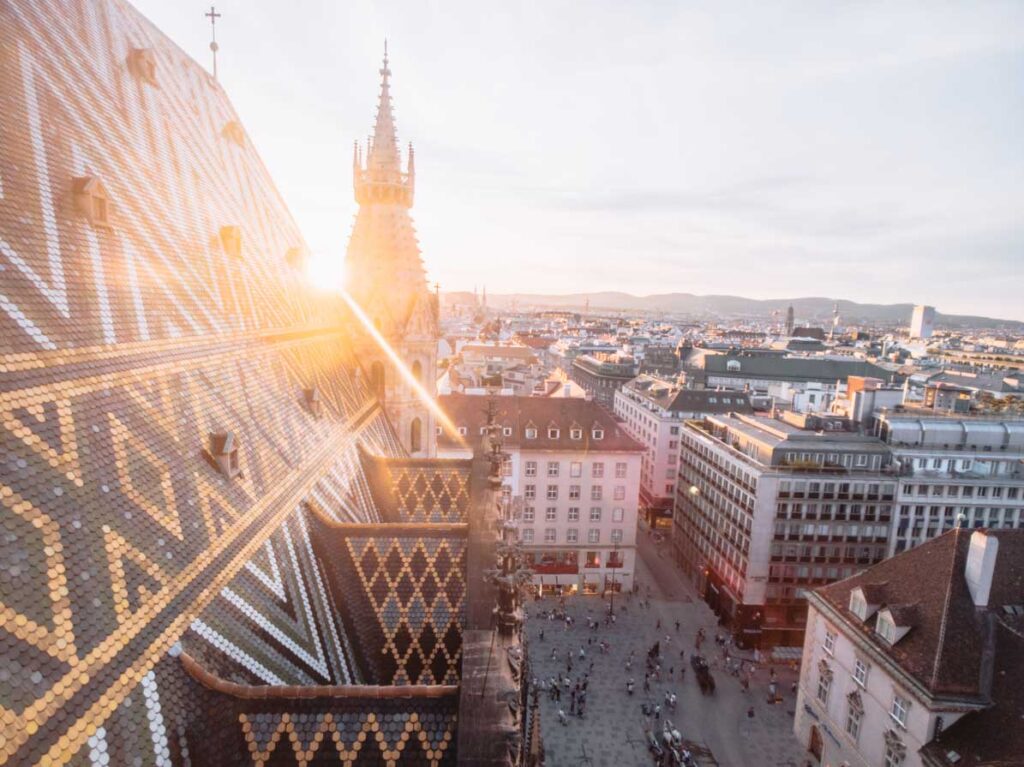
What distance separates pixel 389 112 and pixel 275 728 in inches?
1249

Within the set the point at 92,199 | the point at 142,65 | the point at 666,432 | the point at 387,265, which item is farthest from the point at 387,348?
the point at 666,432

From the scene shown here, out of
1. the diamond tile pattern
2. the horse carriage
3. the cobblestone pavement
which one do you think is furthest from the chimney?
the diamond tile pattern

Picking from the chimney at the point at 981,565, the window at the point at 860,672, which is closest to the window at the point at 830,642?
the window at the point at 860,672

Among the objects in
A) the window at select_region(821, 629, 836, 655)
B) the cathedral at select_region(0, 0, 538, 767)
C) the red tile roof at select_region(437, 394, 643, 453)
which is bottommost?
the window at select_region(821, 629, 836, 655)

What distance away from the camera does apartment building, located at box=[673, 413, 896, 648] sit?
50.2 metres

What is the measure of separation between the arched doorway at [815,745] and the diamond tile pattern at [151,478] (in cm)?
2672

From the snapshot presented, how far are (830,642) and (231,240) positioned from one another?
33262mm

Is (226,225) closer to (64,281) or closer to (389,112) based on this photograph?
(64,281)

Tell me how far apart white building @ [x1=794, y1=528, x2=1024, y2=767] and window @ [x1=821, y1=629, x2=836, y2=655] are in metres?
0.05

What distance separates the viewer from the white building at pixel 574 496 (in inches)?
2280

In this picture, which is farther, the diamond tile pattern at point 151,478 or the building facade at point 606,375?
the building facade at point 606,375

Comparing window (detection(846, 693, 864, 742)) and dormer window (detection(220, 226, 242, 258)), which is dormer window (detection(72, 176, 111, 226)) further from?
window (detection(846, 693, 864, 742))

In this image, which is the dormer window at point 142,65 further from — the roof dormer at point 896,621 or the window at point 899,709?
the window at point 899,709

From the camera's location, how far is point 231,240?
1881 centimetres
